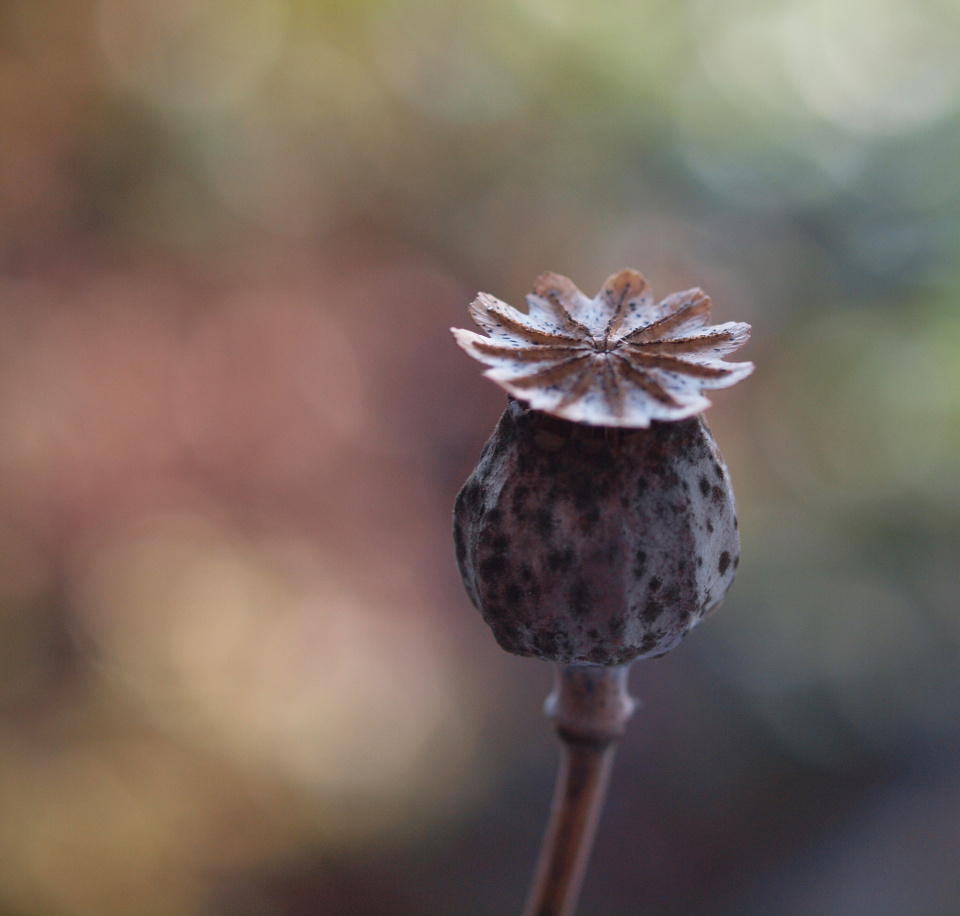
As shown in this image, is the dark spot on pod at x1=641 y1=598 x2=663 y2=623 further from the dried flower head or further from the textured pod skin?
the dried flower head

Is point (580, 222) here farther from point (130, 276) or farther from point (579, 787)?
point (579, 787)

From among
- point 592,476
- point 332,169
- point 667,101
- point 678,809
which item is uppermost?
point 667,101

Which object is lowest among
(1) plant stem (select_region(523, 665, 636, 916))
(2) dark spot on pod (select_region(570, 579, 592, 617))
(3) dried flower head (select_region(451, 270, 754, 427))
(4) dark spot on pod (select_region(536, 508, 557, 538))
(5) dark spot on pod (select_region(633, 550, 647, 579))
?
(1) plant stem (select_region(523, 665, 636, 916))

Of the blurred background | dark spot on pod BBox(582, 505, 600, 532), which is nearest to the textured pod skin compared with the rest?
dark spot on pod BBox(582, 505, 600, 532)

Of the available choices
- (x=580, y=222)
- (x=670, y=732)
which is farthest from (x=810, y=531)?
(x=580, y=222)

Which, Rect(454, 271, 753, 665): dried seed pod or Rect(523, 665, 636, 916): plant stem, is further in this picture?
Rect(523, 665, 636, 916): plant stem

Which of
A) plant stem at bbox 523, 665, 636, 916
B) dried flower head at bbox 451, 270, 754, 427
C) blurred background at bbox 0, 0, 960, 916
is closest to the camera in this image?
dried flower head at bbox 451, 270, 754, 427

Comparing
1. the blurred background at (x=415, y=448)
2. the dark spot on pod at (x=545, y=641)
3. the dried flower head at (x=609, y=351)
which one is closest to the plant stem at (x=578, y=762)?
the dark spot on pod at (x=545, y=641)

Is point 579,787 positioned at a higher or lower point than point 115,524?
lower

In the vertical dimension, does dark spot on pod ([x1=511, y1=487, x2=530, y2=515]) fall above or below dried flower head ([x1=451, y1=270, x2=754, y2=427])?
below
